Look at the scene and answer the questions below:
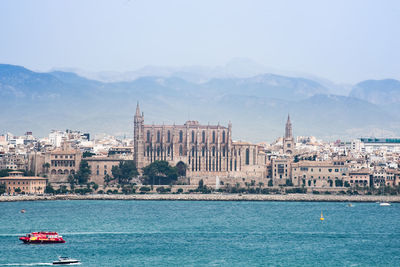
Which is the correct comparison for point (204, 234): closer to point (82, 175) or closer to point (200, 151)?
point (82, 175)

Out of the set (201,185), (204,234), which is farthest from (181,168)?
(204,234)

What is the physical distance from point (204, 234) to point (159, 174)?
5667cm

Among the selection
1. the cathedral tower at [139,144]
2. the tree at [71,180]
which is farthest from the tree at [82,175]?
the cathedral tower at [139,144]

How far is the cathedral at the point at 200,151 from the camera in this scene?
129625mm

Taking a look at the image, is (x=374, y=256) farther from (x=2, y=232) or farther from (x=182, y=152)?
(x=182, y=152)

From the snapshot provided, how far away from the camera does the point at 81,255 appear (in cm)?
5300

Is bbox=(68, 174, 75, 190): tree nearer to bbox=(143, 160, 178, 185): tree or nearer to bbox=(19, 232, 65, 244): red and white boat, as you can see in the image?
bbox=(143, 160, 178, 185): tree

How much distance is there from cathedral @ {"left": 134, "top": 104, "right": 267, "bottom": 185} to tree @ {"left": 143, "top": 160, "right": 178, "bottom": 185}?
15.5 ft

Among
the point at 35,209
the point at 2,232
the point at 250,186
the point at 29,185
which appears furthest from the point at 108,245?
the point at 250,186

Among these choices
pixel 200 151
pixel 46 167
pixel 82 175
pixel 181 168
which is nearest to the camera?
pixel 82 175

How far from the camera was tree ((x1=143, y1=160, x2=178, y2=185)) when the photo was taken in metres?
121

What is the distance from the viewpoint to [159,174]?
121938mm

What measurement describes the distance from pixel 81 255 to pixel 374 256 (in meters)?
16.8

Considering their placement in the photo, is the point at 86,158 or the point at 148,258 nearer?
the point at 148,258
